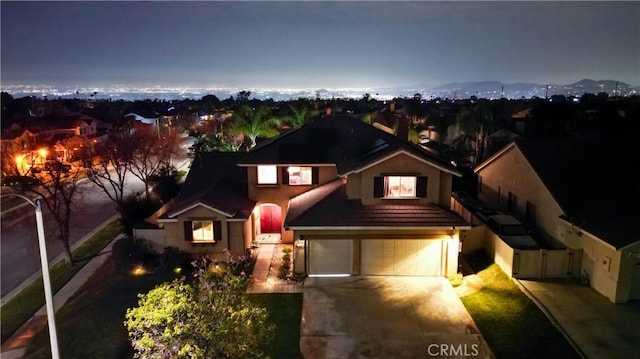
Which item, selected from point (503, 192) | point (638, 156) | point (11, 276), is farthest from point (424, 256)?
point (11, 276)

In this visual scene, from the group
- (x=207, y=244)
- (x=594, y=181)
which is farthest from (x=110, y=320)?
(x=594, y=181)

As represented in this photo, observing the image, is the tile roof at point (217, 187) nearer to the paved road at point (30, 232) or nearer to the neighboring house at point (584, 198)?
the paved road at point (30, 232)

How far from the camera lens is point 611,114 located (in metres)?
58.1

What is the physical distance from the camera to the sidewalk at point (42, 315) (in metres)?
17.7

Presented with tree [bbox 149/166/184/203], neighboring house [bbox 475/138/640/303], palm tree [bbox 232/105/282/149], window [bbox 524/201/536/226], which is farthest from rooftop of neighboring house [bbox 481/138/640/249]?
palm tree [bbox 232/105/282/149]

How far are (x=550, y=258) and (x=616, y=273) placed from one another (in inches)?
108

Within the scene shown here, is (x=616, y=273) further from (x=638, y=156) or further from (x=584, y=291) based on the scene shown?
(x=638, y=156)

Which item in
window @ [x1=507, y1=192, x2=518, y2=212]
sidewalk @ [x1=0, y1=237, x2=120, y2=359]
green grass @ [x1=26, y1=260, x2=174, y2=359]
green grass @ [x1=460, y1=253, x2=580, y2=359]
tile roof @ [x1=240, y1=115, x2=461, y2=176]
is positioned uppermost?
tile roof @ [x1=240, y1=115, x2=461, y2=176]

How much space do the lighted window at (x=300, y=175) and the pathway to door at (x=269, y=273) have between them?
12.0 ft

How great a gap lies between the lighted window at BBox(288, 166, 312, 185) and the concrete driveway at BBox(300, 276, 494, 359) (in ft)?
22.4

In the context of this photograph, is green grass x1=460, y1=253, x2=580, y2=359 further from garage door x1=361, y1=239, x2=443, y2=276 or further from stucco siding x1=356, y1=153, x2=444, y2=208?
stucco siding x1=356, y1=153, x2=444, y2=208

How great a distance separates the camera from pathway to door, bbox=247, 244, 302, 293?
2020 cm

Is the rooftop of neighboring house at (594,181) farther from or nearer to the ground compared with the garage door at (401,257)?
farther from the ground

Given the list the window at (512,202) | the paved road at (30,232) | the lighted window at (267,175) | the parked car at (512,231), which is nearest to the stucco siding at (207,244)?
the lighted window at (267,175)
